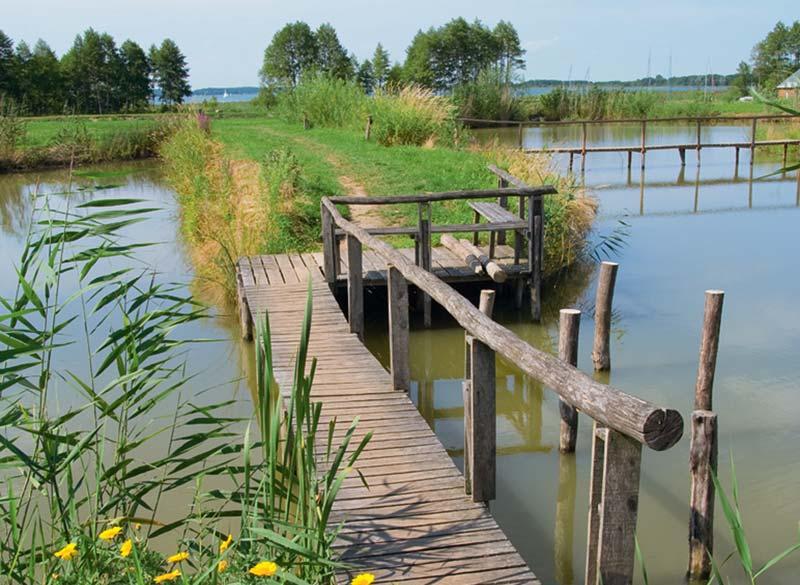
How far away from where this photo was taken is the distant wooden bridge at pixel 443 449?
3.10m

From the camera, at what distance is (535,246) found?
9.84 m

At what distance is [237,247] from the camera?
1237cm

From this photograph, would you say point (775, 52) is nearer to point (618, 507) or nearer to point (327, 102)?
point (327, 102)

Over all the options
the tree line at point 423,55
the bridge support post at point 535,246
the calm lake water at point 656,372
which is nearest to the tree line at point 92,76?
the tree line at point 423,55

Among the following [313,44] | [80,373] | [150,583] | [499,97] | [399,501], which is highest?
[313,44]

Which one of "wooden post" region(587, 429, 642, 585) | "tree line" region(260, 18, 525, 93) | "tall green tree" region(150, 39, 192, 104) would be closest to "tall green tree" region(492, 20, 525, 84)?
"tree line" region(260, 18, 525, 93)

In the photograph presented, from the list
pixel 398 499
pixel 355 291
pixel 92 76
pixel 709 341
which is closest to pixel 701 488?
pixel 398 499

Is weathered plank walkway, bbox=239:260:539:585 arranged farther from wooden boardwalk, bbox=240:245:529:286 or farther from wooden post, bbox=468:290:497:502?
wooden boardwalk, bbox=240:245:529:286

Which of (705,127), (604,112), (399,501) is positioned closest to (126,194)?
(399,501)

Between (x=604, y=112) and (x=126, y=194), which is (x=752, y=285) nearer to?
(x=126, y=194)

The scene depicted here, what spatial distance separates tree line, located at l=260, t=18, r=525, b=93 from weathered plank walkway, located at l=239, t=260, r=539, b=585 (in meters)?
54.6

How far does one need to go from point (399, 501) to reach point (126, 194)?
20356 millimetres

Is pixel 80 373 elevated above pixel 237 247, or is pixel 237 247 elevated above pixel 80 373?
pixel 237 247

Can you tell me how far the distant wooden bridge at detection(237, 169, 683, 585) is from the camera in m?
3.10
